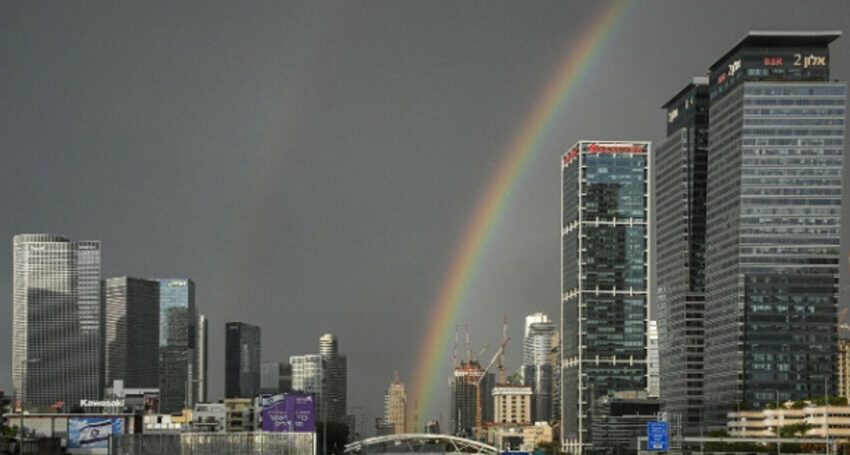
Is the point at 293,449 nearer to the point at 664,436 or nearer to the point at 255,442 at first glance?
the point at 255,442

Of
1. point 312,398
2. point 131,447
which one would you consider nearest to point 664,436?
point 312,398

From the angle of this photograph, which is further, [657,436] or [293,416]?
[657,436]

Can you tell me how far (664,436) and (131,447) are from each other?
7870 centimetres

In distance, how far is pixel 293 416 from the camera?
183375 mm

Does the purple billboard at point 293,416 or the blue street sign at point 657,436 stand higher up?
the purple billboard at point 293,416

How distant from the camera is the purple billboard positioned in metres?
183

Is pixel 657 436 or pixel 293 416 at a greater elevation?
pixel 293 416

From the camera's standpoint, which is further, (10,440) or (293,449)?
(10,440)

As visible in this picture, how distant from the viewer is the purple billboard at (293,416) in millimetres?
183375

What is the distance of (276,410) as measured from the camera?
610ft

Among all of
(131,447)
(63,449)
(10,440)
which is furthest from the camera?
(63,449)

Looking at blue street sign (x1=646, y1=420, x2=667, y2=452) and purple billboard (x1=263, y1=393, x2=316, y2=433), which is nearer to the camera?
purple billboard (x1=263, y1=393, x2=316, y2=433)

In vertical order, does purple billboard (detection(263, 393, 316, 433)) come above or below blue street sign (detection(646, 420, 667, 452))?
above

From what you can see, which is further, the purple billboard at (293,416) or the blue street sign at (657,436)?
the blue street sign at (657,436)
